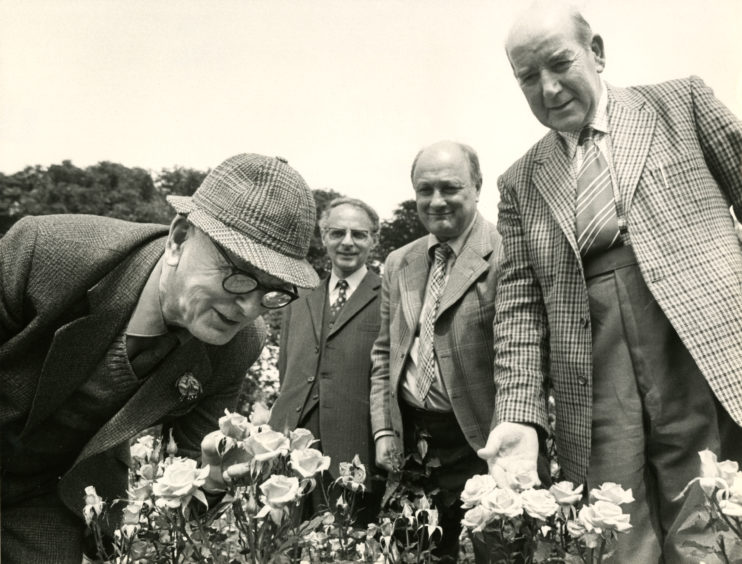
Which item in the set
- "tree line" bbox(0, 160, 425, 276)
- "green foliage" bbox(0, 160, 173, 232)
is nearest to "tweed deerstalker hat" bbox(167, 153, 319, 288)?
"tree line" bbox(0, 160, 425, 276)

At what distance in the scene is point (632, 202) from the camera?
230cm

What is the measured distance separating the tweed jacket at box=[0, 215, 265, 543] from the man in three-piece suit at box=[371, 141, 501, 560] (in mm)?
1292

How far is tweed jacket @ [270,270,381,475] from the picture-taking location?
4.36m

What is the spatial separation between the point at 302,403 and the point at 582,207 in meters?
2.70

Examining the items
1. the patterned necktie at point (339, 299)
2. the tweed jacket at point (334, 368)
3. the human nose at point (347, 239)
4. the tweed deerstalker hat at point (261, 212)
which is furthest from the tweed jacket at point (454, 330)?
the tweed deerstalker hat at point (261, 212)

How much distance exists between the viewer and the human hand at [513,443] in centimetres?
225

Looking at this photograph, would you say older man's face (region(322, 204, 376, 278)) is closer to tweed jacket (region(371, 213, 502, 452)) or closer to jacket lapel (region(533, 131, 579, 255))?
tweed jacket (region(371, 213, 502, 452))

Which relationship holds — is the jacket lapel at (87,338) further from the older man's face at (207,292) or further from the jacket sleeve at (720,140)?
the jacket sleeve at (720,140)

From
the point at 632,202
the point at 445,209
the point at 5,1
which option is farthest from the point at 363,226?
the point at 632,202

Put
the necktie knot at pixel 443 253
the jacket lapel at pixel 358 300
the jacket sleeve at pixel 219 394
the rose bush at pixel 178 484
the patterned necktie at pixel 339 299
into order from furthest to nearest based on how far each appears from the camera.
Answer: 1. the patterned necktie at pixel 339 299
2. the jacket lapel at pixel 358 300
3. the necktie knot at pixel 443 253
4. the jacket sleeve at pixel 219 394
5. the rose bush at pixel 178 484

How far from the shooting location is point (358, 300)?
188 inches

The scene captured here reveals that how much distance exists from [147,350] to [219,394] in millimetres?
422

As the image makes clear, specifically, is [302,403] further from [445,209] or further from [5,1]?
[5,1]

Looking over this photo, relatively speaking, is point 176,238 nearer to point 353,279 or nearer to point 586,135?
point 586,135
